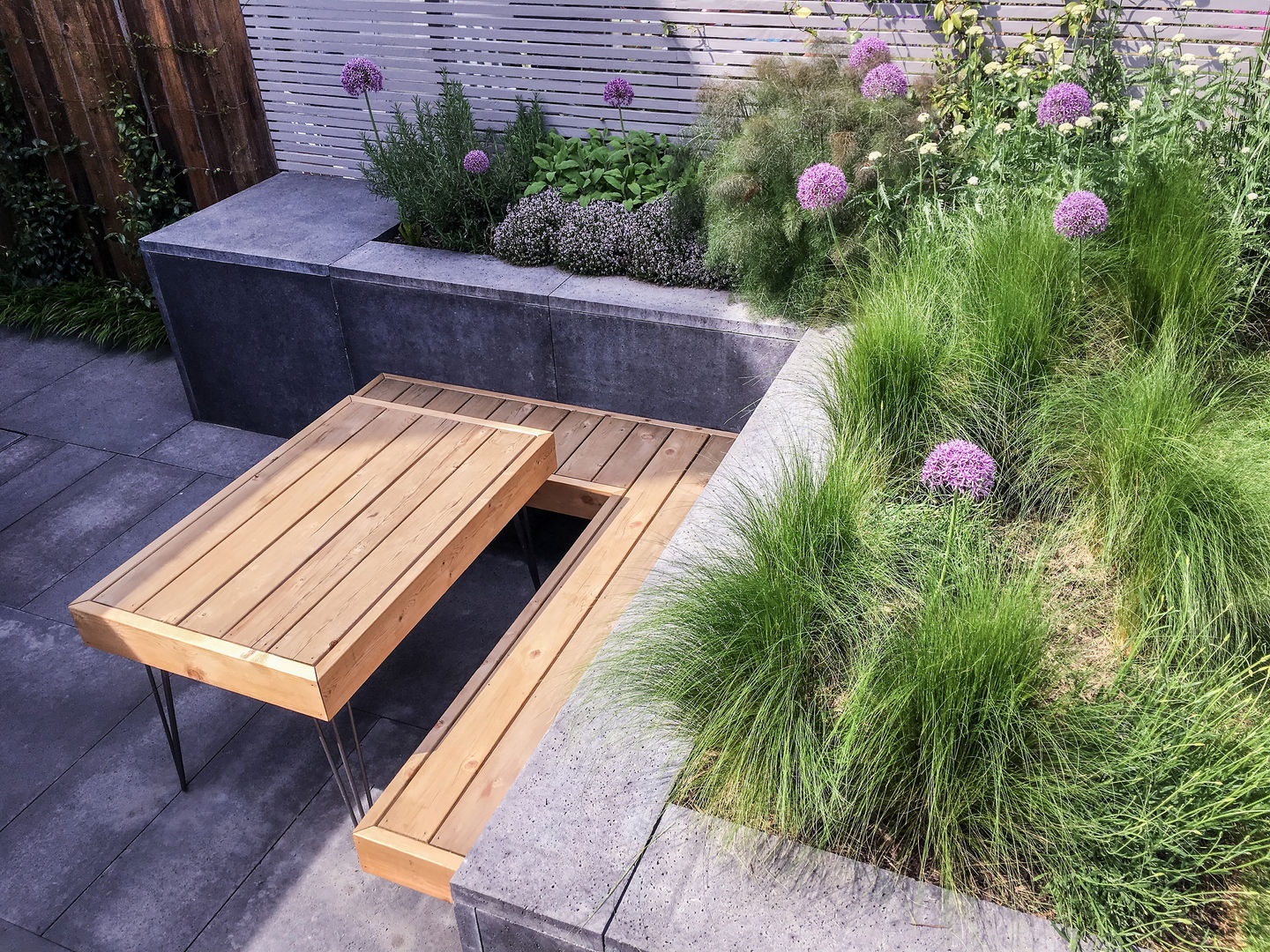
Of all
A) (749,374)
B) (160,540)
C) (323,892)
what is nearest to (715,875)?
(323,892)

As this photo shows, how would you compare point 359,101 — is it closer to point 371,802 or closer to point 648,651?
point 371,802

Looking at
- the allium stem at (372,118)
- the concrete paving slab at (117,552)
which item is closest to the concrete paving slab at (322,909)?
the concrete paving slab at (117,552)

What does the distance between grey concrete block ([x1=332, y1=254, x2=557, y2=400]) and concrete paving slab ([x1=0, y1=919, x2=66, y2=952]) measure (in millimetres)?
2396

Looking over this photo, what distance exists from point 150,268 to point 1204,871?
14.8 feet

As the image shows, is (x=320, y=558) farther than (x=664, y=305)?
No

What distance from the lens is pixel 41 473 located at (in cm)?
426

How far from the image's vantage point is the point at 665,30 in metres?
4.06

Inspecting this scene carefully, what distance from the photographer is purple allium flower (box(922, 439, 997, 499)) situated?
6.76 ft

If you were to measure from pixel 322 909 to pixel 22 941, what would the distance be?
28.8 inches

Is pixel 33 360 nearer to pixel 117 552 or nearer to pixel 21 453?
pixel 21 453

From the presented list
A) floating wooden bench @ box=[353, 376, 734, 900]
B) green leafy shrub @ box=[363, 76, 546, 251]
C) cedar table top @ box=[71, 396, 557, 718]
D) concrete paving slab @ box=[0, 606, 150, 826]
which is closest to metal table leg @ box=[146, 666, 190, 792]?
cedar table top @ box=[71, 396, 557, 718]

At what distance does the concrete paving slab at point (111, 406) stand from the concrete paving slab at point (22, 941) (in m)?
2.44

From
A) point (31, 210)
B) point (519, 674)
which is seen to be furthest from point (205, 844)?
point (31, 210)

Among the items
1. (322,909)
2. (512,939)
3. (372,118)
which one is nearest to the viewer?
(512,939)
